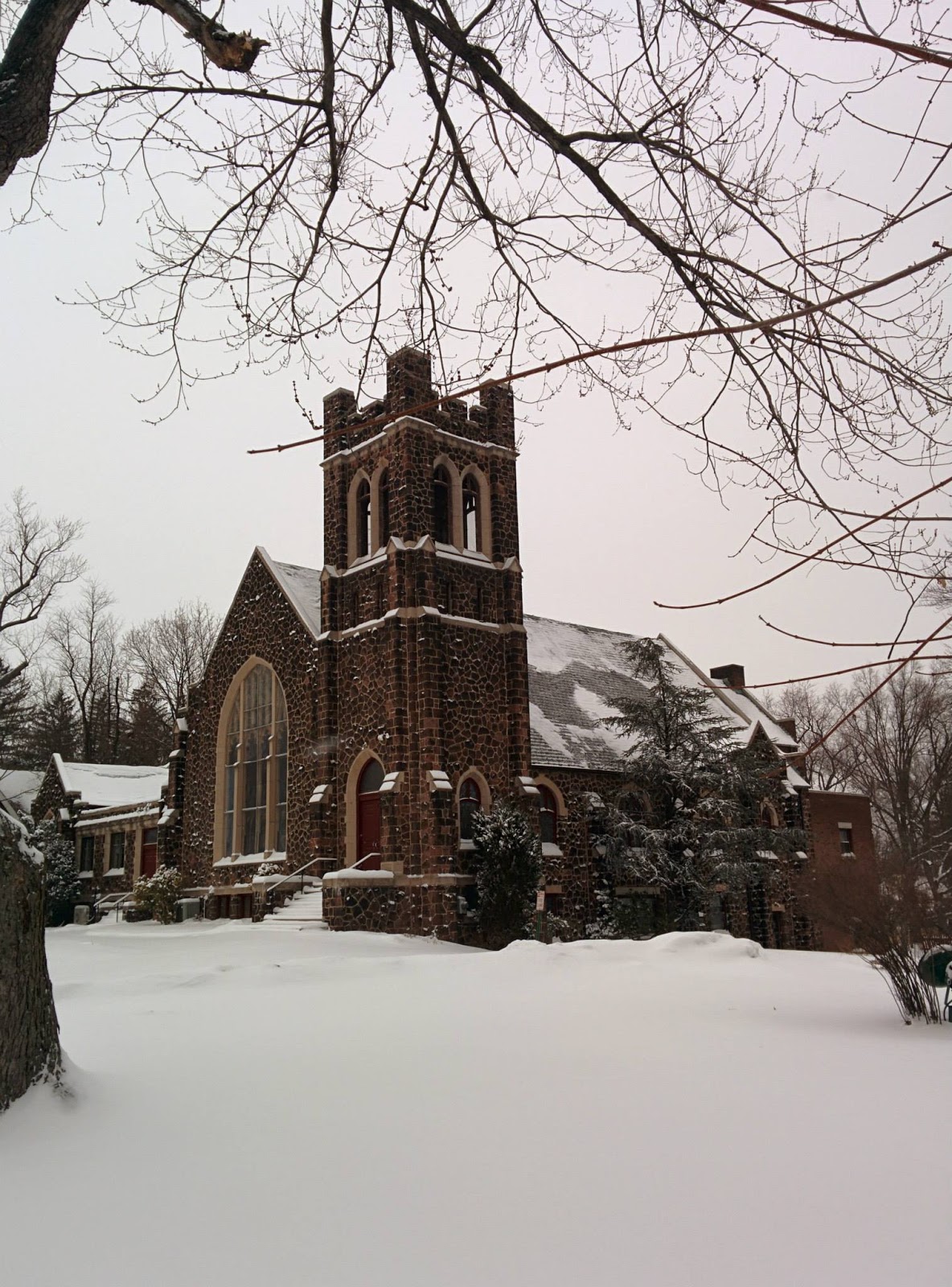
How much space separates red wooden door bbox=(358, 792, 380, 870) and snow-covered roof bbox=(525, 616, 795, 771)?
410 centimetres

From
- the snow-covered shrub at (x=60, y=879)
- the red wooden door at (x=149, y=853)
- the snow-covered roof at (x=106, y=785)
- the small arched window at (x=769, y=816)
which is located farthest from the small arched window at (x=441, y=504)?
the snow-covered shrub at (x=60, y=879)

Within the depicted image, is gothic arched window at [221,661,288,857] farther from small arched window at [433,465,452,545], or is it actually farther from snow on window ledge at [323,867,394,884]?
small arched window at [433,465,452,545]

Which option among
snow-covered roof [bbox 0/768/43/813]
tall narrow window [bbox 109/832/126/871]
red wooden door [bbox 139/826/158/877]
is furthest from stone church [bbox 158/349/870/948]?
snow-covered roof [bbox 0/768/43/813]

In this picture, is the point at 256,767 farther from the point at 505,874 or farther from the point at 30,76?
the point at 30,76

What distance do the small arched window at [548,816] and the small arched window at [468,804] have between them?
2443mm

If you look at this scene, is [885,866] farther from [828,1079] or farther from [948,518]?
[948,518]

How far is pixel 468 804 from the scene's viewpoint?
856 inches

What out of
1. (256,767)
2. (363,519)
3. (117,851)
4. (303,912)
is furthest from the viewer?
(117,851)

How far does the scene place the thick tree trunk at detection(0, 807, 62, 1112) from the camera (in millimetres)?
4660

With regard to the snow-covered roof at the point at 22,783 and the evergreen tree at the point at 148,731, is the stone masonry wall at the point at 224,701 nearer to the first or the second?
the snow-covered roof at the point at 22,783

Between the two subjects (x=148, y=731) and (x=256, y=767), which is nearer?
(x=256, y=767)

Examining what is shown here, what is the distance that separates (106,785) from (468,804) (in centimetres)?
1970

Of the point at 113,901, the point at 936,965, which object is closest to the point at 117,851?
the point at 113,901

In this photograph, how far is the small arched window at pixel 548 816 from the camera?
23969mm
